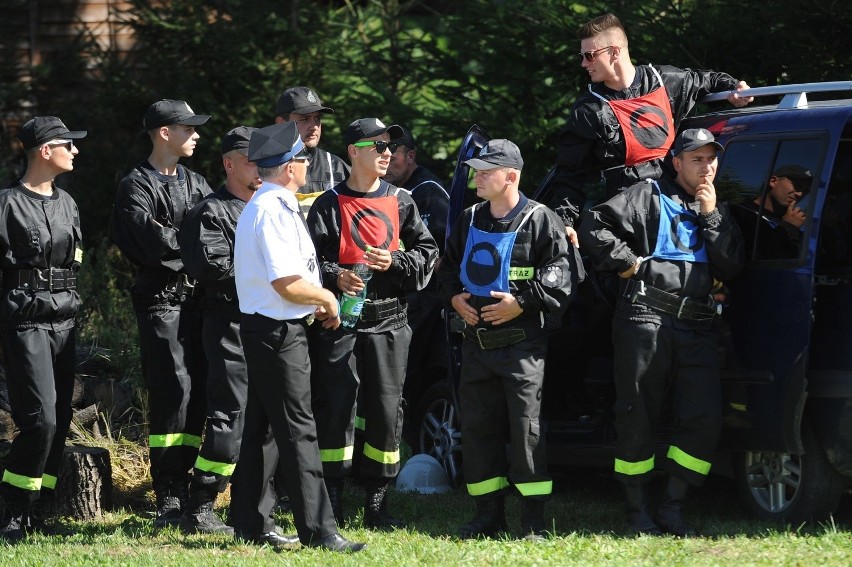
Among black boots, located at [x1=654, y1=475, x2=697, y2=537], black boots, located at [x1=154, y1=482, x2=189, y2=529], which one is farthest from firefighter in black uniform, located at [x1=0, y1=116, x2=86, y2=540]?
black boots, located at [x1=654, y1=475, x2=697, y2=537]

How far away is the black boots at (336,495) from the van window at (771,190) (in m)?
2.55

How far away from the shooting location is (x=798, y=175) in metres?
6.08

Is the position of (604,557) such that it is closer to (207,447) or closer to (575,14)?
(207,447)

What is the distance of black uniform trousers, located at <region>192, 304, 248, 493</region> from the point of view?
6.71 m

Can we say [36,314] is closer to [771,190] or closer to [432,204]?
[432,204]

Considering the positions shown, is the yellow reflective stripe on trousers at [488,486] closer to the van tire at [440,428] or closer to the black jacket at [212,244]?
the van tire at [440,428]

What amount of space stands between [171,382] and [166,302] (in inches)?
18.1

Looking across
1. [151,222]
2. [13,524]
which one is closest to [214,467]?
[13,524]

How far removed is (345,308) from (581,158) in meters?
1.59

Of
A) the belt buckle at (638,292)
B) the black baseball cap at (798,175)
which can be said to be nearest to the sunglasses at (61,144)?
the belt buckle at (638,292)

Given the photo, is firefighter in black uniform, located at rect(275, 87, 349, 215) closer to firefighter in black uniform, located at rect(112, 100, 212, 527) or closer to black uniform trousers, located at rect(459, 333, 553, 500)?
firefighter in black uniform, located at rect(112, 100, 212, 527)

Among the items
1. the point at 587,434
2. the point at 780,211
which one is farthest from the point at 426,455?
the point at 780,211

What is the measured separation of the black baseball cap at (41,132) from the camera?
6.94m

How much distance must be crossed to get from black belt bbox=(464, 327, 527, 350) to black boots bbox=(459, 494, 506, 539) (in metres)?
0.81
